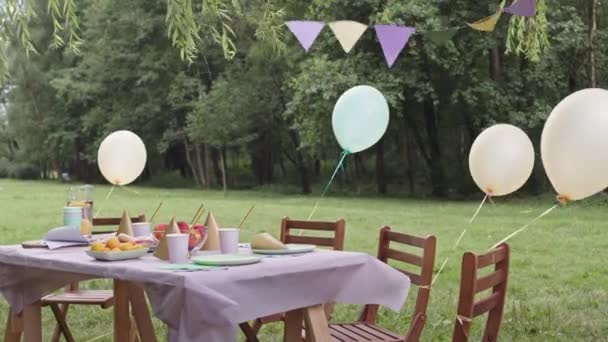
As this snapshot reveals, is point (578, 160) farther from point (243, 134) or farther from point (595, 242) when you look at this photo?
point (243, 134)

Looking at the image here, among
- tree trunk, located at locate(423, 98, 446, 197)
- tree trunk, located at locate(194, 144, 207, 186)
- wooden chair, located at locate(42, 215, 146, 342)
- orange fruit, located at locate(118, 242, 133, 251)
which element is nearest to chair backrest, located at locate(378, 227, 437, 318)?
orange fruit, located at locate(118, 242, 133, 251)

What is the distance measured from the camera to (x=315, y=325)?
8.90 feet

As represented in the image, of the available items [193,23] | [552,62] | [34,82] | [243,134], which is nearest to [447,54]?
[552,62]

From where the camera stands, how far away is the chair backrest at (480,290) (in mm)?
2365

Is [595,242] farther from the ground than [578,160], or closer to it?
closer to it

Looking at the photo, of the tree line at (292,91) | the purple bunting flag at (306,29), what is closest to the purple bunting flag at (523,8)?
the tree line at (292,91)

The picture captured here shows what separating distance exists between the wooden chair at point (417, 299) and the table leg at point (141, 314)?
0.80 meters

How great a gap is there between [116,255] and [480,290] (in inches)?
53.4

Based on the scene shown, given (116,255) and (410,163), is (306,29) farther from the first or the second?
(410,163)

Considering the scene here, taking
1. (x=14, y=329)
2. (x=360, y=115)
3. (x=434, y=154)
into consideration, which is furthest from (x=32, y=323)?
(x=434, y=154)

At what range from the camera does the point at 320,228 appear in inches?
152

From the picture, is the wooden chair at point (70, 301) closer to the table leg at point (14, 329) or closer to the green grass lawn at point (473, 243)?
the table leg at point (14, 329)

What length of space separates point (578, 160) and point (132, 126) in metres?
25.8

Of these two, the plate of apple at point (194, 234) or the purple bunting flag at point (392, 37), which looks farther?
the purple bunting flag at point (392, 37)
